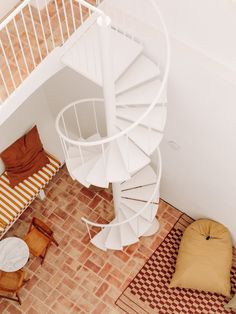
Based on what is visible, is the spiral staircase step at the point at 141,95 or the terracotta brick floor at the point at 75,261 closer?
the spiral staircase step at the point at 141,95

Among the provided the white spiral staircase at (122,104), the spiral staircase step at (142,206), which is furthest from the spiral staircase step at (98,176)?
the spiral staircase step at (142,206)

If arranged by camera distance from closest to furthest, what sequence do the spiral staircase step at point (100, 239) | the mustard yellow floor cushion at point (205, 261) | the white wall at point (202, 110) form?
the white wall at point (202, 110) < the mustard yellow floor cushion at point (205, 261) < the spiral staircase step at point (100, 239)

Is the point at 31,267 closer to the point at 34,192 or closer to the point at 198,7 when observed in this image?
the point at 34,192

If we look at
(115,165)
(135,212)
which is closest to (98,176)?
(115,165)

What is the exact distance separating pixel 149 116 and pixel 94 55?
103cm

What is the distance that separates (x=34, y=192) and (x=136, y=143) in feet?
8.87

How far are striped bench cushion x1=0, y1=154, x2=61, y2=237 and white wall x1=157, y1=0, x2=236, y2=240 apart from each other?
205cm

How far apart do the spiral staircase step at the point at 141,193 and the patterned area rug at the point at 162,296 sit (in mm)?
1116

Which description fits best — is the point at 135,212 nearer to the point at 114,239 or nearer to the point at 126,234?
the point at 126,234

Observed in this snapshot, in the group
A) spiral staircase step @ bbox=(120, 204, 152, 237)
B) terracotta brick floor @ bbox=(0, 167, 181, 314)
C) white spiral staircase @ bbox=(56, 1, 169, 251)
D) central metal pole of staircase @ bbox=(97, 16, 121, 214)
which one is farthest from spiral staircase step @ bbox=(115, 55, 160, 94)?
terracotta brick floor @ bbox=(0, 167, 181, 314)

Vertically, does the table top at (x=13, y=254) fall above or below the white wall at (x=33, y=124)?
below

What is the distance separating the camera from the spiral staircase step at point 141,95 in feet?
19.8

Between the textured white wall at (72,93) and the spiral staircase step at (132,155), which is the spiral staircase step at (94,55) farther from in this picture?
the textured white wall at (72,93)

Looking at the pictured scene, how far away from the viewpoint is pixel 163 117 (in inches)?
234
